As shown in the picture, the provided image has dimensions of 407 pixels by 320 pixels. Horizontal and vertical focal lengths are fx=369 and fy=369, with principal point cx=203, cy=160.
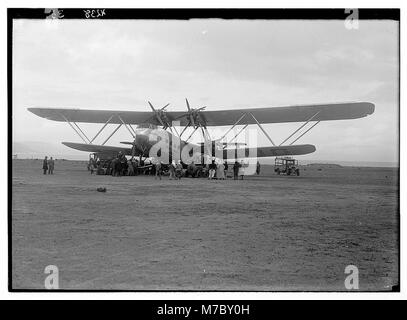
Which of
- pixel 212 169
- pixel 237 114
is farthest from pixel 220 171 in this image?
pixel 237 114

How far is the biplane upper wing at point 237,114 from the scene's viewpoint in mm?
17344

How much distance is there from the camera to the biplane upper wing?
56.9 feet

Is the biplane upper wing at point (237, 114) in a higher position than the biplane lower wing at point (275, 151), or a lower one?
higher

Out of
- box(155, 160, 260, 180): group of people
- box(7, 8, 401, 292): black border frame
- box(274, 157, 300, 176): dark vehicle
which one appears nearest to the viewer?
box(7, 8, 401, 292): black border frame

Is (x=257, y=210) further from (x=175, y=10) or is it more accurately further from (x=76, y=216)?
(x=175, y=10)

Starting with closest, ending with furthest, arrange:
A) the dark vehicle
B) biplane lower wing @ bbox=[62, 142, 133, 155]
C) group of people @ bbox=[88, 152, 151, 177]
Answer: group of people @ bbox=[88, 152, 151, 177], biplane lower wing @ bbox=[62, 142, 133, 155], the dark vehicle

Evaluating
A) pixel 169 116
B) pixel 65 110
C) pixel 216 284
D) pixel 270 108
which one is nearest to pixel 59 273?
pixel 216 284

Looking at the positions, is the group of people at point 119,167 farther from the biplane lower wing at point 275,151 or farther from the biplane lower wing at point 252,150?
the biplane lower wing at point 275,151

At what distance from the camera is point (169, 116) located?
25844 mm

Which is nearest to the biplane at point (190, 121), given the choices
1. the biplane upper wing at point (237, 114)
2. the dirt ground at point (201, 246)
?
the biplane upper wing at point (237, 114)

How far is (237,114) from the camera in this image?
2275cm

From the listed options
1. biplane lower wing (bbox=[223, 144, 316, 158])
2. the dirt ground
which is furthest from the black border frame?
biplane lower wing (bbox=[223, 144, 316, 158])

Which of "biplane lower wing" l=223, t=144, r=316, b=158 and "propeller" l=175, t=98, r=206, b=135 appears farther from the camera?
"propeller" l=175, t=98, r=206, b=135

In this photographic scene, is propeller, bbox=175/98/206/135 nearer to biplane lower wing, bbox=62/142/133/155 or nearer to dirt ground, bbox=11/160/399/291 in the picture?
biplane lower wing, bbox=62/142/133/155
